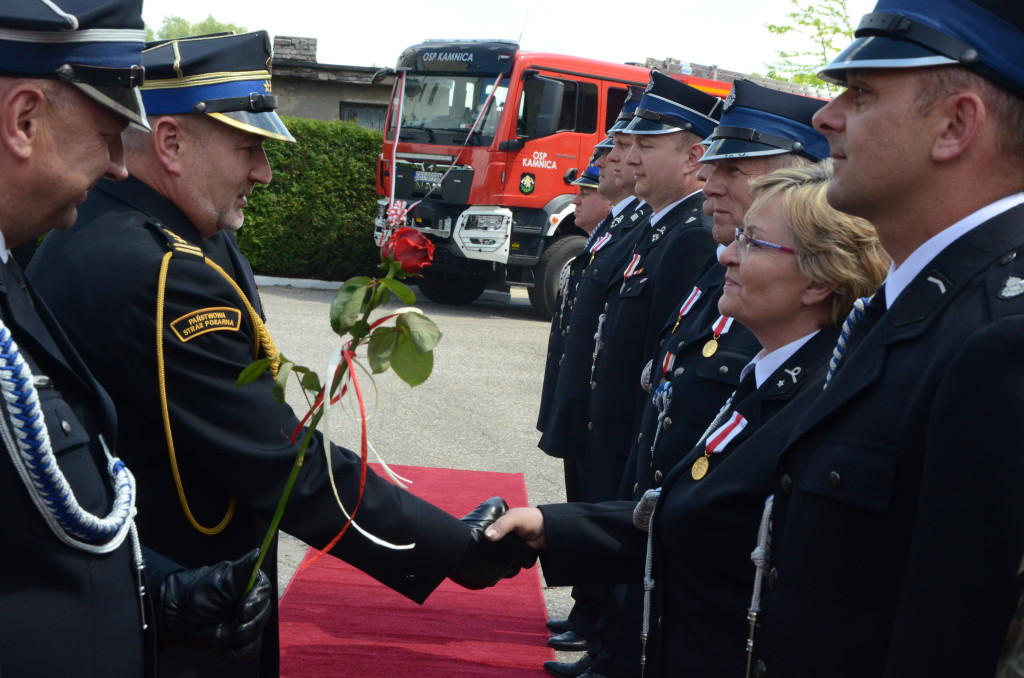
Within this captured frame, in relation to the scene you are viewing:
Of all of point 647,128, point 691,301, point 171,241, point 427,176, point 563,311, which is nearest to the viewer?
point 171,241

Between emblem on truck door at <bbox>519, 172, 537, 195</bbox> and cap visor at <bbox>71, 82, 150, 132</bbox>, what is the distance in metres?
10.7

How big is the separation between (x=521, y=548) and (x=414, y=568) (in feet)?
1.05

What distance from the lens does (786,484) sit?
5.60 ft

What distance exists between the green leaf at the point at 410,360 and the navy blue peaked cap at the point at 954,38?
849 millimetres

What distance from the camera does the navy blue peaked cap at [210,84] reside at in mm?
2441

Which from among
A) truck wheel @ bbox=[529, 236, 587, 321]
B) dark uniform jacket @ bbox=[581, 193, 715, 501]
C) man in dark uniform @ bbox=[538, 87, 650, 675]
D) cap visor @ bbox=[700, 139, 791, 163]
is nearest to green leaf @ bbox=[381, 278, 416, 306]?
cap visor @ bbox=[700, 139, 791, 163]

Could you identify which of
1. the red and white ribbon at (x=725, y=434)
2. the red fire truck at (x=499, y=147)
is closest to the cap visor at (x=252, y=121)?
the red and white ribbon at (x=725, y=434)

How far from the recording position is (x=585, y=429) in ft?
15.5

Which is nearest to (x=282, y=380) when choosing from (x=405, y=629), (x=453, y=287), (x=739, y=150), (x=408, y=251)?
(x=408, y=251)

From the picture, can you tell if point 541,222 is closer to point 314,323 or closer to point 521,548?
point 314,323

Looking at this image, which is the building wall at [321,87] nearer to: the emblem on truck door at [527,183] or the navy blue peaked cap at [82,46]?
the emblem on truck door at [527,183]

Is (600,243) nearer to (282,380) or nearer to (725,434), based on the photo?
(725,434)

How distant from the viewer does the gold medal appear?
7.19ft

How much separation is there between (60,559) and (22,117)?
2.30 ft
